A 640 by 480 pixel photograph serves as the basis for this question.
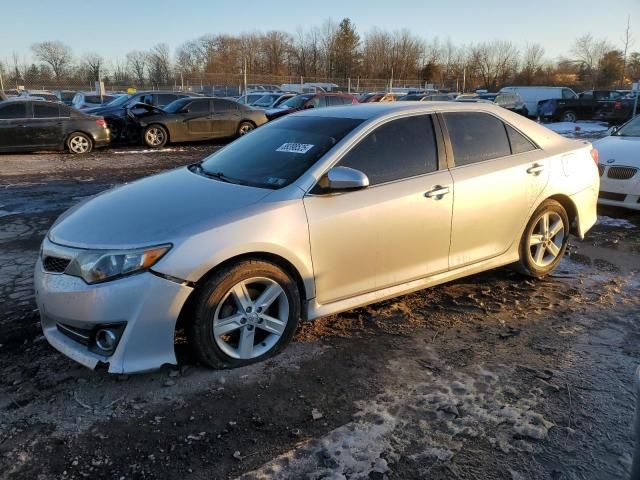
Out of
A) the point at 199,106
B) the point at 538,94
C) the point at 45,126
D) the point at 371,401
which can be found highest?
the point at 538,94

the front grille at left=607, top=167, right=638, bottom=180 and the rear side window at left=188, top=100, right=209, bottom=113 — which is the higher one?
the rear side window at left=188, top=100, right=209, bottom=113

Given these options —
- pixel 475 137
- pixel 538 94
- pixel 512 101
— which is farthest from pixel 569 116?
pixel 475 137

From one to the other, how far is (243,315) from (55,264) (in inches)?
45.8

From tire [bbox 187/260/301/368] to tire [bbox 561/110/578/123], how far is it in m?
24.9

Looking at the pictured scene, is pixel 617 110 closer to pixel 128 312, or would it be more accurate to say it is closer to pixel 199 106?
pixel 199 106

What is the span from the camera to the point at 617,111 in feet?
76.4

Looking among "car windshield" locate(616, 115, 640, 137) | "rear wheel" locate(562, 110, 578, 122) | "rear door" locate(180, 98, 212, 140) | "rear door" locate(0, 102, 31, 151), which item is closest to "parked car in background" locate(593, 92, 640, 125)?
"rear wheel" locate(562, 110, 578, 122)

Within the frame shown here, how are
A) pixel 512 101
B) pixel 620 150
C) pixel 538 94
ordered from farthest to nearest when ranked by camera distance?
pixel 538 94 < pixel 512 101 < pixel 620 150

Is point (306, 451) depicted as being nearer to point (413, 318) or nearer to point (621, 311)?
point (413, 318)

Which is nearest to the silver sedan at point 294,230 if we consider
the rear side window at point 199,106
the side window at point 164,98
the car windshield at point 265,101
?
the rear side window at point 199,106

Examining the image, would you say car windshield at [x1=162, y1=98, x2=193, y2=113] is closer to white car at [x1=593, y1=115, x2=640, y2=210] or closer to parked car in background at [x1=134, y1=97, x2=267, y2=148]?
parked car in background at [x1=134, y1=97, x2=267, y2=148]

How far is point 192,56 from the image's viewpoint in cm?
8425

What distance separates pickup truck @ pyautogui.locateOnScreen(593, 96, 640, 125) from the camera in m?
23.1

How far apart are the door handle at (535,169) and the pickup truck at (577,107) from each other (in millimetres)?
22359
